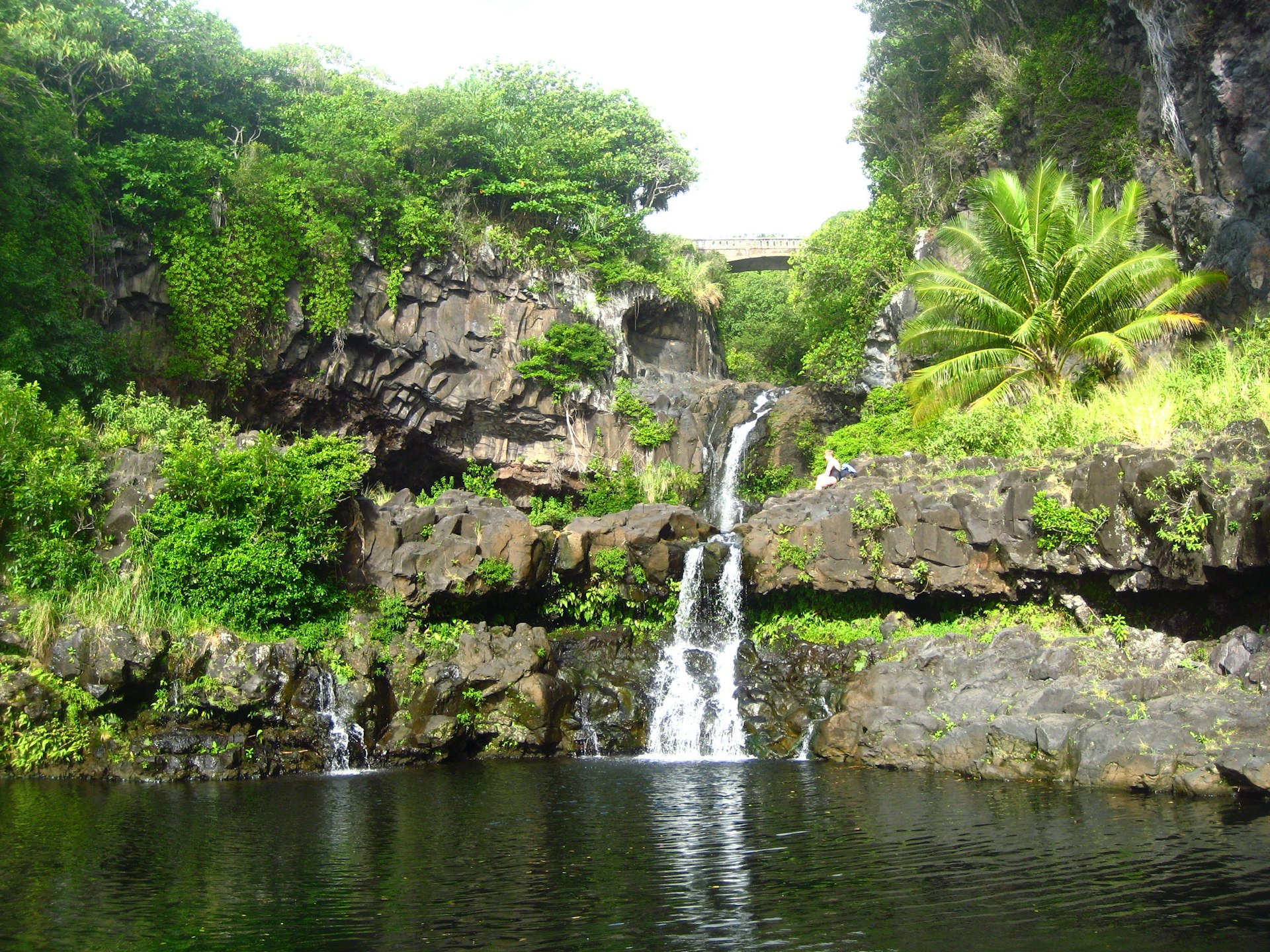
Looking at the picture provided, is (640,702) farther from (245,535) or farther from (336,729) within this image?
→ (245,535)

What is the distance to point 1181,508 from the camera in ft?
49.8

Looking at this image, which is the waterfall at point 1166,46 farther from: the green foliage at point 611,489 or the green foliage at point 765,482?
the green foliage at point 611,489

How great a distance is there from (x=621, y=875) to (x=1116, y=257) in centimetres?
1818

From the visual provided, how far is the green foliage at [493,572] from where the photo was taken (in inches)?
786

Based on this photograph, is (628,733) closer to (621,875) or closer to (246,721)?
(246,721)

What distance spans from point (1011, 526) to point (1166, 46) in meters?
11.0

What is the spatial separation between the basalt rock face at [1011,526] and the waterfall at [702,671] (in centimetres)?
88

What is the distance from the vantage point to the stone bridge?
45.4 metres

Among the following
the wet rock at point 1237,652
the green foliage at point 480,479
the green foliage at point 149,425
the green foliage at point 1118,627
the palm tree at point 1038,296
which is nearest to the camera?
the wet rock at point 1237,652

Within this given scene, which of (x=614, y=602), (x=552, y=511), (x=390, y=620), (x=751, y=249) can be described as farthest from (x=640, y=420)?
(x=751, y=249)

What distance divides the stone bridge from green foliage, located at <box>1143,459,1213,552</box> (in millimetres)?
31497

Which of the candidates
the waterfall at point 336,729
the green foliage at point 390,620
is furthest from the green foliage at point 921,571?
the waterfall at point 336,729

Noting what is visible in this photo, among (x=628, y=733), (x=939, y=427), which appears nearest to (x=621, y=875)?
(x=628, y=733)

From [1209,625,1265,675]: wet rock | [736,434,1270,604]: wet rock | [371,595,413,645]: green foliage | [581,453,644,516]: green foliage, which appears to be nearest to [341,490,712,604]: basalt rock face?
[371,595,413,645]: green foliage
